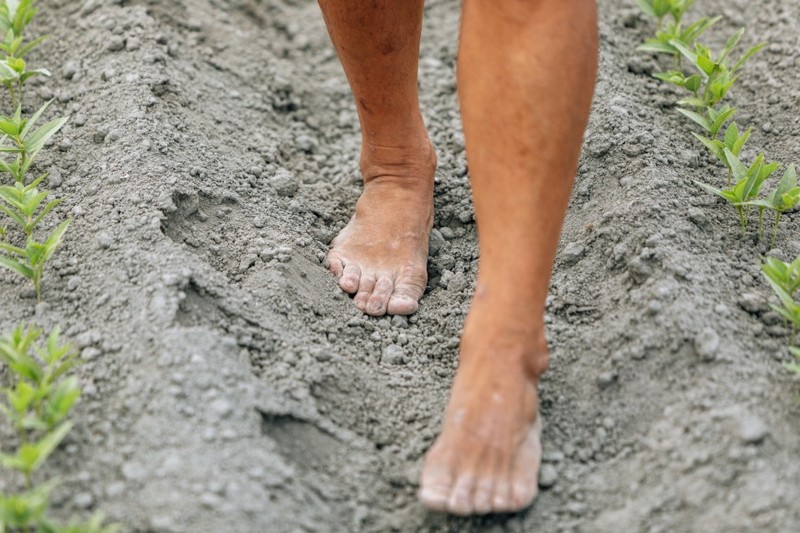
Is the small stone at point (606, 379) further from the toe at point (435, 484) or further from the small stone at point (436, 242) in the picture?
the small stone at point (436, 242)

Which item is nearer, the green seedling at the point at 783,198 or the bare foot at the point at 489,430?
the bare foot at the point at 489,430

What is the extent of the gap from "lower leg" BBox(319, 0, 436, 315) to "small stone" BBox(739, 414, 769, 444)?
99cm

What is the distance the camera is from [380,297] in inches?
111

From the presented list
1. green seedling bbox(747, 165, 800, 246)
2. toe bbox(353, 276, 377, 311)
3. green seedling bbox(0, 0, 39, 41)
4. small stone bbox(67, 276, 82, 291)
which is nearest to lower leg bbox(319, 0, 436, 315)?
toe bbox(353, 276, 377, 311)

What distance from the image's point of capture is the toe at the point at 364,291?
2.82m

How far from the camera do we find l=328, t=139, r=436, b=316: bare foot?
285 cm

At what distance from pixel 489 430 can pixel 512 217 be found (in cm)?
43

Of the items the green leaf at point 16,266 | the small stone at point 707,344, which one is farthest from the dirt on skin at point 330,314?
the green leaf at point 16,266

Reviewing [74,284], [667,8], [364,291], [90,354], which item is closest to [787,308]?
[364,291]

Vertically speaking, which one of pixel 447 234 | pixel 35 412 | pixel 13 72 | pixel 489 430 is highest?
pixel 13 72

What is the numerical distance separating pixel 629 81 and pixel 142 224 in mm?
1602

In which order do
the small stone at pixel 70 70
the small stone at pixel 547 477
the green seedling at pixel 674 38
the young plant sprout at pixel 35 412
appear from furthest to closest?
the small stone at pixel 70 70
the green seedling at pixel 674 38
the small stone at pixel 547 477
the young plant sprout at pixel 35 412

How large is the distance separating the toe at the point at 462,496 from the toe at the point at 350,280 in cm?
87

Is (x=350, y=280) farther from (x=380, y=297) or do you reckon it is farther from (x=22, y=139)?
(x=22, y=139)
